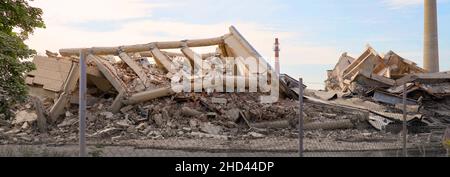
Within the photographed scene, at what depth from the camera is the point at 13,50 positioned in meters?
8.98

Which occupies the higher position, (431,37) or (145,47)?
(431,37)

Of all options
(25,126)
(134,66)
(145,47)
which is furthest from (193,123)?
(25,126)

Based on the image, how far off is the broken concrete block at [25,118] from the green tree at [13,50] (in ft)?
17.8

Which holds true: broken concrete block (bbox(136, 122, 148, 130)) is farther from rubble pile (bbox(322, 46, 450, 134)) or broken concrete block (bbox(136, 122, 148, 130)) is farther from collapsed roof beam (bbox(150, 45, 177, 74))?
rubble pile (bbox(322, 46, 450, 134))

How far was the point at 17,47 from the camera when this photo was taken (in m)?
9.15

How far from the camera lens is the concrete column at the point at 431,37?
36531 mm

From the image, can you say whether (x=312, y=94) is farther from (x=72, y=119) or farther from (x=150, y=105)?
(x=72, y=119)

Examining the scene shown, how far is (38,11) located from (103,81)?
6.01 m

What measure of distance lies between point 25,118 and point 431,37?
3042 cm

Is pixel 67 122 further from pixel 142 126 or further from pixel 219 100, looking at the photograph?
pixel 219 100

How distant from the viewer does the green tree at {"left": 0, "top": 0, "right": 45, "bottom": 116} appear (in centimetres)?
890

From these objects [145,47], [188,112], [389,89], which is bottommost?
[188,112]

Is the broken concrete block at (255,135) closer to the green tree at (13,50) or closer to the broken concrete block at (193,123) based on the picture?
the broken concrete block at (193,123)
